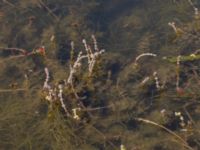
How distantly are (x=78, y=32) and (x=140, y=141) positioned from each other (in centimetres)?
159

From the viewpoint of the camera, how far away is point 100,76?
4.14m

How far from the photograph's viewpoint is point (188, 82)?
4070mm

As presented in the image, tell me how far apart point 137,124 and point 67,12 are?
1.78 m

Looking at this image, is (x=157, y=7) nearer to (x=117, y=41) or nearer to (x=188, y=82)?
(x=117, y=41)

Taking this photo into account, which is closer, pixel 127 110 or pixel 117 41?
pixel 127 110

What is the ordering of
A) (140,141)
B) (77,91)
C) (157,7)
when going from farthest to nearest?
1. (157,7)
2. (77,91)
3. (140,141)

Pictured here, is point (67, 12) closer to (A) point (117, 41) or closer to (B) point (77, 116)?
(A) point (117, 41)

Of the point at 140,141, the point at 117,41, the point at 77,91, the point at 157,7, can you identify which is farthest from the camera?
the point at 157,7

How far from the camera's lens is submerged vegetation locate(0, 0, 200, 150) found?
12.2 feet

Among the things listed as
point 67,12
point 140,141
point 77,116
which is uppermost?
point 67,12

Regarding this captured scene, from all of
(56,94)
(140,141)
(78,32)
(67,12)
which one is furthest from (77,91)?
(67,12)

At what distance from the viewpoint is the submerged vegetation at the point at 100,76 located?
3.72 m

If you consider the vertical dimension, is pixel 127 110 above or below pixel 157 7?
below

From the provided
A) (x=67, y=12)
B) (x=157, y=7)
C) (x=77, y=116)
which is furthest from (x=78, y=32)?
(x=77, y=116)
